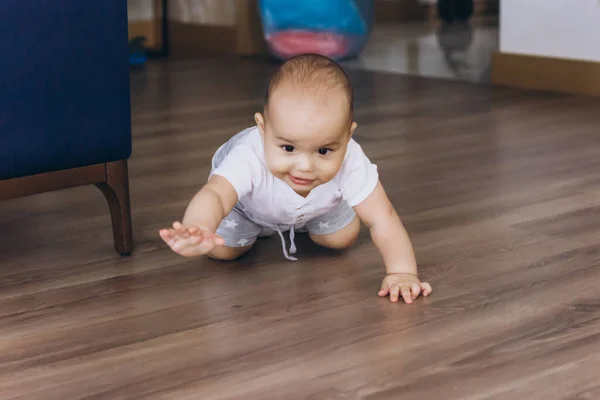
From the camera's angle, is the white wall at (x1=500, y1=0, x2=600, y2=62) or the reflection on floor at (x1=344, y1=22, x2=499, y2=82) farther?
the reflection on floor at (x1=344, y1=22, x2=499, y2=82)

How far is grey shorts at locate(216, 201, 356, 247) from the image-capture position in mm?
1564

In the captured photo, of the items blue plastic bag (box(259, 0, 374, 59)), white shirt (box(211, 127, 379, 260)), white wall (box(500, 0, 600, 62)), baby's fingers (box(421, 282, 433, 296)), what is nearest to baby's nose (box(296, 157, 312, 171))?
white shirt (box(211, 127, 379, 260))

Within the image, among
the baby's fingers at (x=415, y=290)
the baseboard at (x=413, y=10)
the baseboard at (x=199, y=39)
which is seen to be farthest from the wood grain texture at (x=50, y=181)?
the baseboard at (x=413, y=10)

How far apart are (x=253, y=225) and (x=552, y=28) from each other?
1941mm

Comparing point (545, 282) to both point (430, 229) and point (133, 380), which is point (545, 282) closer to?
point (430, 229)

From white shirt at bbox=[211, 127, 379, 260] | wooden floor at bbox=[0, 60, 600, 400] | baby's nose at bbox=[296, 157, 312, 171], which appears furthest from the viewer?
white shirt at bbox=[211, 127, 379, 260]

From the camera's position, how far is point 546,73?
326 cm

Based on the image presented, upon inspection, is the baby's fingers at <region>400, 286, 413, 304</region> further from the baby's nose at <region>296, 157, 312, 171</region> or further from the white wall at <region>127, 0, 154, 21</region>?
the white wall at <region>127, 0, 154, 21</region>

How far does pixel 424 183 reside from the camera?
2070 millimetres

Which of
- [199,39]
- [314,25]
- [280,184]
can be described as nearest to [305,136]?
[280,184]

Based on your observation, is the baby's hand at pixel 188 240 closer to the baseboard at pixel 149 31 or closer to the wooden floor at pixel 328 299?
the wooden floor at pixel 328 299

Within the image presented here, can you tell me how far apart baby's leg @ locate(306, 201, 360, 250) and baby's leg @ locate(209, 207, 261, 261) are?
0.33ft

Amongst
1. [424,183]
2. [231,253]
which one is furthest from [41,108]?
[424,183]

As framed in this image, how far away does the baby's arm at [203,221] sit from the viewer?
4.07 feet
